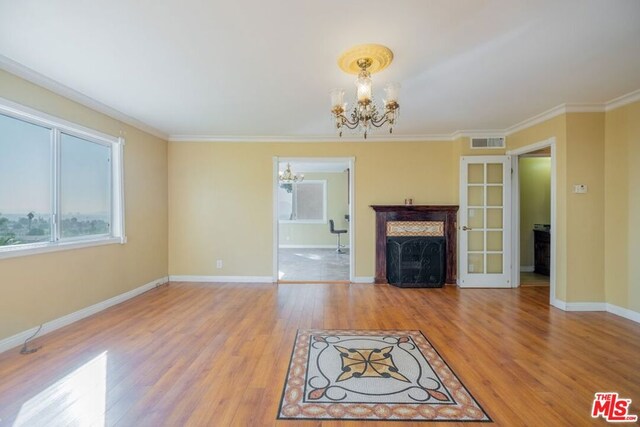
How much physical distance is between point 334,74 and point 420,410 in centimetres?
279

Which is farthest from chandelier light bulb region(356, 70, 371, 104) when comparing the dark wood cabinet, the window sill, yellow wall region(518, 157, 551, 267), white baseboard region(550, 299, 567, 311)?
yellow wall region(518, 157, 551, 267)

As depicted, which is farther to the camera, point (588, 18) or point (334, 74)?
point (334, 74)

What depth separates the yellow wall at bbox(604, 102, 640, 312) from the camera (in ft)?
10.3

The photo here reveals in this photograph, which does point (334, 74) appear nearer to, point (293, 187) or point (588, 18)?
point (588, 18)

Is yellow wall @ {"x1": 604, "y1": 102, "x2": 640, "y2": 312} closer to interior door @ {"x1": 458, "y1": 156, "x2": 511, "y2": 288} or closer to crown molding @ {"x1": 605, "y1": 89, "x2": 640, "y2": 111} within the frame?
crown molding @ {"x1": 605, "y1": 89, "x2": 640, "y2": 111}

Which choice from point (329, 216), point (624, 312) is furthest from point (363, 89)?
point (329, 216)

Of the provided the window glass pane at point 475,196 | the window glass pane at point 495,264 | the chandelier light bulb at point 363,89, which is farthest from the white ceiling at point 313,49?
the window glass pane at point 495,264

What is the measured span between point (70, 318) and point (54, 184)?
4.91 feet

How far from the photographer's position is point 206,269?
486 centimetres

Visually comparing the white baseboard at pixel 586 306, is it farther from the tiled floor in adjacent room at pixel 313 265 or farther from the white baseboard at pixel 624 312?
the tiled floor in adjacent room at pixel 313 265

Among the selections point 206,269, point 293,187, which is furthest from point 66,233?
point 293,187

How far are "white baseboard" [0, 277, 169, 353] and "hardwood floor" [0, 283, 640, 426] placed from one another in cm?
9

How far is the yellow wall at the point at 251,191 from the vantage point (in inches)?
190

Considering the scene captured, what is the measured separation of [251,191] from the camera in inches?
192
